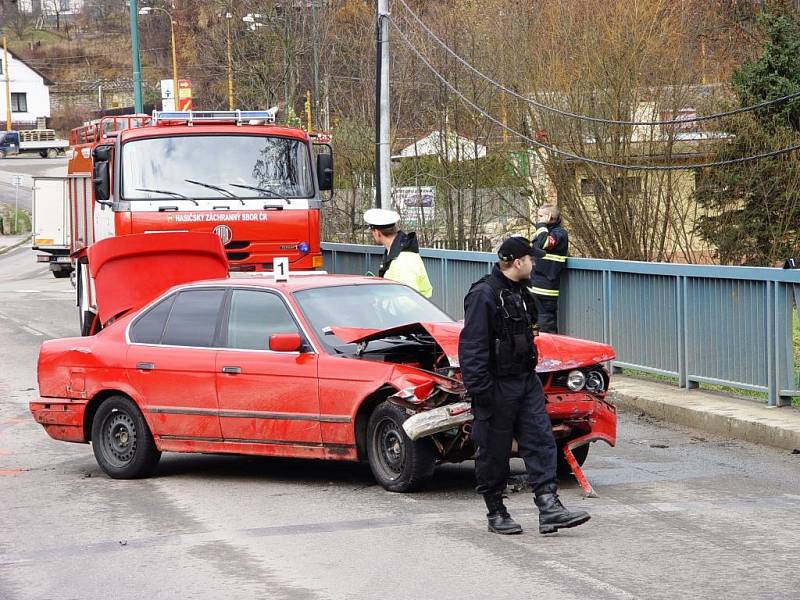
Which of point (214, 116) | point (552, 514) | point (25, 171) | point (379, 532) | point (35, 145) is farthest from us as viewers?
point (35, 145)

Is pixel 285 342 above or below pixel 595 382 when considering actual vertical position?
above

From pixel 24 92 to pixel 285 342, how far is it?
4358 inches

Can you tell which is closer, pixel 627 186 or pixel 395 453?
pixel 395 453

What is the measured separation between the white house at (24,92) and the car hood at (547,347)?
361 ft

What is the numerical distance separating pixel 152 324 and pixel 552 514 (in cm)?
391

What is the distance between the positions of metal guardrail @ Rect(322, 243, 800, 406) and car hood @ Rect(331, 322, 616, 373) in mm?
3326

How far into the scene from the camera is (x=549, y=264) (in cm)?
1480

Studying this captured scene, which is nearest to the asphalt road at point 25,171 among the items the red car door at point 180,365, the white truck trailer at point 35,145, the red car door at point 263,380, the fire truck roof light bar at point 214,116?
the white truck trailer at point 35,145

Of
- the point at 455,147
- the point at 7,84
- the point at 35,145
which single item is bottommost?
the point at 455,147

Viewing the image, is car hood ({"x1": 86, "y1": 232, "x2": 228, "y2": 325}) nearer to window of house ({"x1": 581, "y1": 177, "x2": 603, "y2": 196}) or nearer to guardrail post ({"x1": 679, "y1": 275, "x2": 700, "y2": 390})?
guardrail post ({"x1": 679, "y1": 275, "x2": 700, "y2": 390})

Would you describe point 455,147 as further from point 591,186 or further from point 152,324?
point 152,324

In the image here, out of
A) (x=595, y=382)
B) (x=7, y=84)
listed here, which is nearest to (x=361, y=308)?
(x=595, y=382)

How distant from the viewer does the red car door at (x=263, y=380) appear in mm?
8766

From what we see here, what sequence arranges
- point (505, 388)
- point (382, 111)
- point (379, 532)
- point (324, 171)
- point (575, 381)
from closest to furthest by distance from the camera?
point (505, 388) < point (379, 532) < point (575, 381) < point (324, 171) < point (382, 111)
